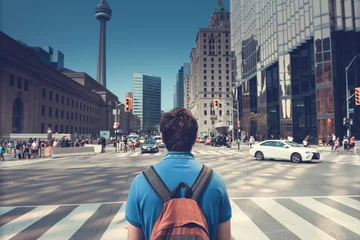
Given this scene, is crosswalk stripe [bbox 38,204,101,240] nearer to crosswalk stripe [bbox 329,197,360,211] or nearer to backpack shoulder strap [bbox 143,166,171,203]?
backpack shoulder strap [bbox 143,166,171,203]

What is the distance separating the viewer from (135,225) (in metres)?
1.82

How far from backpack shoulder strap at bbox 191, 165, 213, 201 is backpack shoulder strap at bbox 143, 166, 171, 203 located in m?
0.17

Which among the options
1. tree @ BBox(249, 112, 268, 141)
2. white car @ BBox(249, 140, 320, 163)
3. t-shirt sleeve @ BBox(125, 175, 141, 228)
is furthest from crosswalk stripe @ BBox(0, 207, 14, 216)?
tree @ BBox(249, 112, 268, 141)

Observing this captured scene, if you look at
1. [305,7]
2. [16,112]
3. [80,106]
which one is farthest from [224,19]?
[16,112]

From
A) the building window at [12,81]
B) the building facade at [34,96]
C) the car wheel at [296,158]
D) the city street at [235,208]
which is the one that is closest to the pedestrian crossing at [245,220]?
the city street at [235,208]

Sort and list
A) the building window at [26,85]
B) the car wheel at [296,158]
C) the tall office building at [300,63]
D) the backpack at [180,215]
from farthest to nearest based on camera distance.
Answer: the building window at [26,85] → the tall office building at [300,63] → the car wheel at [296,158] → the backpack at [180,215]

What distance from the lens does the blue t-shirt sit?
5.69 ft

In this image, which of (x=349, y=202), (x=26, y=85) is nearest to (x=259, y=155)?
(x=349, y=202)

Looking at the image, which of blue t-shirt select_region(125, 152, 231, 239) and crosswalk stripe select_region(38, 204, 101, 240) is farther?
crosswalk stripe select_region(38, 204, 101, 240)

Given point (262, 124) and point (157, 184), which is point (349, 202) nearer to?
point (157, 184)

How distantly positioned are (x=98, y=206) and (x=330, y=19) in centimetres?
4090

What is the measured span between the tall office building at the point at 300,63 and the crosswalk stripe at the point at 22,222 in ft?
124

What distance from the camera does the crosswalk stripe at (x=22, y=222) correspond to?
5128 millimetres

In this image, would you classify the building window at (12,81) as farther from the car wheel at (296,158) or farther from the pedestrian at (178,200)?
the pedestrian at (178,200)
